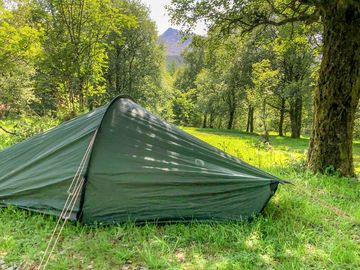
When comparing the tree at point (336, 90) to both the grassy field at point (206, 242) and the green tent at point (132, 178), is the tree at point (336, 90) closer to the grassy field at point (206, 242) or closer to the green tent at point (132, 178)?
the grassy field at point (206, 242)

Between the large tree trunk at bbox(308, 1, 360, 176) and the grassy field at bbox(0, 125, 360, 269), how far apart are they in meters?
1.75

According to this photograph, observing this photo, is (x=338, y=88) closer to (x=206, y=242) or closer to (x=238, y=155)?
(x=238, y=155)

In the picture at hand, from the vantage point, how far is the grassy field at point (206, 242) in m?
2.49

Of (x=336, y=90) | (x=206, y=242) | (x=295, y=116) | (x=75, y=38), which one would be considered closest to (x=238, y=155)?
A: (x=336, y=90)

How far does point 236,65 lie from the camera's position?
23.1 m

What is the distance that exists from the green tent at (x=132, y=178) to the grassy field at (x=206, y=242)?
0.54 feet

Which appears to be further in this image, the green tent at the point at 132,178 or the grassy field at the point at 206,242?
the green tent at the point at 132,178

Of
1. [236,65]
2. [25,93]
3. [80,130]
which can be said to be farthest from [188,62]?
[80,130]

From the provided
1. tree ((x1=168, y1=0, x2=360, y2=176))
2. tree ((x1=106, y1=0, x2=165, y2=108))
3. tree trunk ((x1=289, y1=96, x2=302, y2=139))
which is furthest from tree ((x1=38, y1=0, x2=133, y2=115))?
tree trunk ((x1=289, y1=96, x2=302, y2=139))

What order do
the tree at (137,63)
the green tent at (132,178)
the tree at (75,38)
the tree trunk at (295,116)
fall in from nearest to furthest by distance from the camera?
the green tent at (132,178) → the tree at (75,38) → the tree at (137,63) → the tree trunk at (295,116)

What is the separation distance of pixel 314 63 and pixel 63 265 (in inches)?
817

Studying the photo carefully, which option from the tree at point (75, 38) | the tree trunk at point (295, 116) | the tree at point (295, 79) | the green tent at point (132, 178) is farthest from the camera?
the tree trunk at point (295, 116)

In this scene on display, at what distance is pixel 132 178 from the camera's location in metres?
3.25

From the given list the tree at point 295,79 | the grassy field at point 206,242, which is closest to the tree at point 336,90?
the grassy field at point 206,242
